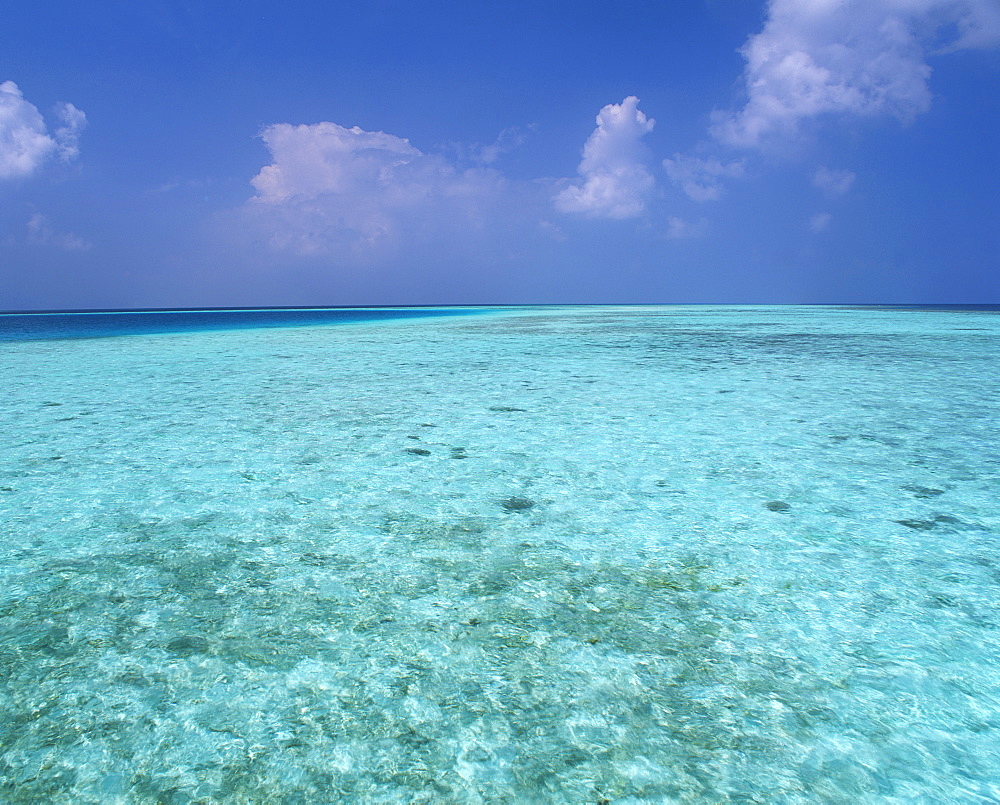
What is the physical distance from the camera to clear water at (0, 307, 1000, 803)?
27.8 inches

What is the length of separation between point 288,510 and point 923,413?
2741 mm

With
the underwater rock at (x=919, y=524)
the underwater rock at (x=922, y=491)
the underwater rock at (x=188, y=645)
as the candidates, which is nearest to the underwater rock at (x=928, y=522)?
the underwater rock at (x=919, y=524)

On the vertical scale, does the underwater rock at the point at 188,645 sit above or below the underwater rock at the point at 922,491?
below

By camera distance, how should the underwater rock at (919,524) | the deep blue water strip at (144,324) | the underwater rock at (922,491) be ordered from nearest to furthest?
the underwater rock at (919,524)
the underwater rock at (922,491)
the deep blue water strip at (144,324)

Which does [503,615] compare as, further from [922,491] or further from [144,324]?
[144,324]

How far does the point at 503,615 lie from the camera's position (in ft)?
3.38

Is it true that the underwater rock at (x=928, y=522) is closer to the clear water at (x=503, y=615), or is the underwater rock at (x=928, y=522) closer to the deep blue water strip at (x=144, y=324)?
the clear water at (x=503, y=615)

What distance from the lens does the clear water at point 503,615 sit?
705mm

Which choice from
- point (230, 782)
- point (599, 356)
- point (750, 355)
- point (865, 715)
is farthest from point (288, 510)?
point (750, 355)

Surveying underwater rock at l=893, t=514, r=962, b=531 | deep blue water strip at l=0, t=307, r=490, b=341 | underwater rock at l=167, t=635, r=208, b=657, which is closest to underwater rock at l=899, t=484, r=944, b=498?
underwater rock at l=893, t=514, r=962, b=531

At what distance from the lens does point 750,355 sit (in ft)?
18.3

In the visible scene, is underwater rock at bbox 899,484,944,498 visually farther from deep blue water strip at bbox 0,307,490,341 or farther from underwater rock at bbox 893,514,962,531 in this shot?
deep blue water strip at bbox 0,307,490,341

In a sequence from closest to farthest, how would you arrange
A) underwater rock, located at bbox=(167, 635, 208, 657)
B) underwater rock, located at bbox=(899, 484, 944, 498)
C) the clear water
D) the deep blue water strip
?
the clear water < underwater rock, located at bbox=(167, 635, 208, 657) < underwater rock, located at bbox=(899, 484, 944, 498) < the deep blue water strip

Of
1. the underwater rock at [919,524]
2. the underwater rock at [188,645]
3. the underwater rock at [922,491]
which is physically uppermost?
the underwater rock at [922,491]
